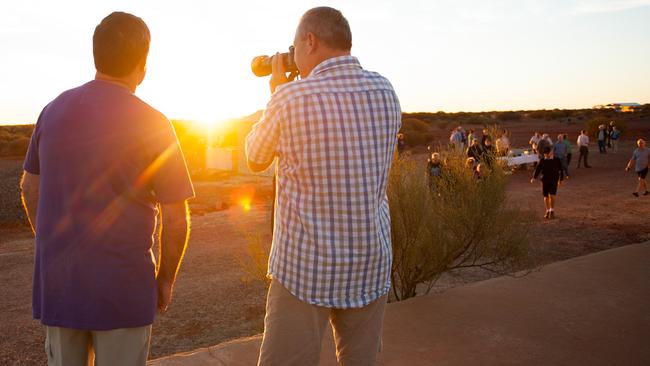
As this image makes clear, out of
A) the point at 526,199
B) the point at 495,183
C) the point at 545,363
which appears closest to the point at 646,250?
the point at 495,183

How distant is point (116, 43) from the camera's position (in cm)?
172

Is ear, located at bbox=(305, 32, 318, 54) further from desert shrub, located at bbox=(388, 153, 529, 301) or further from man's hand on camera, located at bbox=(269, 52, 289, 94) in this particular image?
desert shrub, located at bbox=(388, 153, 529, 301)

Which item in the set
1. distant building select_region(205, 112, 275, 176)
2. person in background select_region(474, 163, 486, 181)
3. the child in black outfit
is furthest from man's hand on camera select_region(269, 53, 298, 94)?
distant building select_region(205, 112, 275, 176)

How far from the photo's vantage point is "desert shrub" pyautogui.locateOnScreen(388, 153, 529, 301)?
5.65 m

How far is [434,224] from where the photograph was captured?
584 cm

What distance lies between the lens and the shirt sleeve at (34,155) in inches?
69.5

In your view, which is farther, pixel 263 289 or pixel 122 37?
pixel 263 289

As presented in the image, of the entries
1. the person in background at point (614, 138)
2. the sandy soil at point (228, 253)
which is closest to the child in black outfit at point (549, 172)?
the sandy soil at point (228, 253)

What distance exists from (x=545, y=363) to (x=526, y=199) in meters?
12.9

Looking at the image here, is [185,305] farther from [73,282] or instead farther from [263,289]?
[73,282]

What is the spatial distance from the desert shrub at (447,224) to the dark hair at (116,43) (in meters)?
4.05

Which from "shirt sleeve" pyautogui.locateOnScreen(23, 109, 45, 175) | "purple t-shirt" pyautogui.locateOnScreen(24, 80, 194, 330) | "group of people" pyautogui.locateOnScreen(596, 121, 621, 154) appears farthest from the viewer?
"group of people" pyautogui.locateOnScreen(596, 121, 621, 154)

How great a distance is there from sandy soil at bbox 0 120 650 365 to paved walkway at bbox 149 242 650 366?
260 centimetres

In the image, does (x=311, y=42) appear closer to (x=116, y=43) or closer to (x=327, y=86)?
(x=327, y=86)
